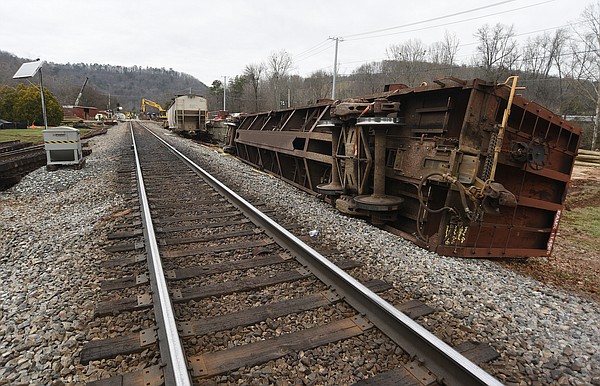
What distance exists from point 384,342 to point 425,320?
0.50m

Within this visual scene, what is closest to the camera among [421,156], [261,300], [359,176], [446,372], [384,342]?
[446,372]

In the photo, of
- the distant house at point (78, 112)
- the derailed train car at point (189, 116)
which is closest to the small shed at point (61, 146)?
the derailed train car at point (189, 116)

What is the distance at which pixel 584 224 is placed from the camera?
900 centimetres

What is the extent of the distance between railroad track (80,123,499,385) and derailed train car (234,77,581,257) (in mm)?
1615

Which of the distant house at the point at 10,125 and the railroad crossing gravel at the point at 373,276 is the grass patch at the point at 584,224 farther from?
the distant house at the point at 10,125

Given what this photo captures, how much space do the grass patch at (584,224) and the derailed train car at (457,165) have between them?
3190 millimetres

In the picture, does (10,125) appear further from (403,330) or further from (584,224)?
(584,224)

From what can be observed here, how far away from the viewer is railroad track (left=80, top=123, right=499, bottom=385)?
2.22 m

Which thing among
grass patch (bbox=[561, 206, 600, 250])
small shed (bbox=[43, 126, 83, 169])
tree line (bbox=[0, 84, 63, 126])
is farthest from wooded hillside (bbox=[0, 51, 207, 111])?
grass patch (bbox=[561, 206, 600, 250])

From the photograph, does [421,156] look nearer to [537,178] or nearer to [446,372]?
[537,178]

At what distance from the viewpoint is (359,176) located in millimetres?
5805

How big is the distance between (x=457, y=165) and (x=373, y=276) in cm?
180

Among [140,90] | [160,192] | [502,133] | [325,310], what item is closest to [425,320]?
[325,310]

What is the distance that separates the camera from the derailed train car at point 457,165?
4.32 metres
